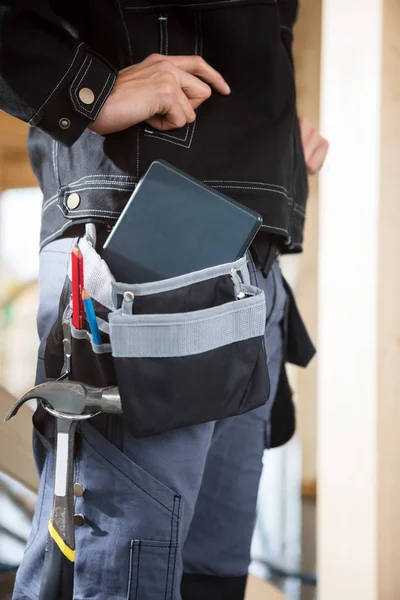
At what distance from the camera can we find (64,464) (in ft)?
1.77

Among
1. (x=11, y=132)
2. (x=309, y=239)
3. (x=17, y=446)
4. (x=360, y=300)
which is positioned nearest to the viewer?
(x=360, y=300)

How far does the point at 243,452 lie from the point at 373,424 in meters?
0.39

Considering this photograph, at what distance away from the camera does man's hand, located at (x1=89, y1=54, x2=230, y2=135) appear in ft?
1.87

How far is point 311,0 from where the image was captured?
6.60 feet

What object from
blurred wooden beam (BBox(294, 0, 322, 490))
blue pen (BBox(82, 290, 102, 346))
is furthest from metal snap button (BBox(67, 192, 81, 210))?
blurred wooden beam (BBox(294, 0, 322, 490))

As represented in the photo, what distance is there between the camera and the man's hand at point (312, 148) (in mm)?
867

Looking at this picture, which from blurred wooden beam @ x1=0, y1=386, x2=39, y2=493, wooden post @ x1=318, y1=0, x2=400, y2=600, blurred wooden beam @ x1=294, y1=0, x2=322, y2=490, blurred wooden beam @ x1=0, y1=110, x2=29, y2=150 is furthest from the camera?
blurred wooden beam @ x1=294, y1=0, x2=322, y2=490

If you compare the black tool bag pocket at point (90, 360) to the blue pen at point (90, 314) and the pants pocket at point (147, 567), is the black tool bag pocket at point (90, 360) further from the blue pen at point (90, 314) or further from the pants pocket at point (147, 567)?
the pants pocket at point (147, 567)

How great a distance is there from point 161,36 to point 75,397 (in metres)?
0.38

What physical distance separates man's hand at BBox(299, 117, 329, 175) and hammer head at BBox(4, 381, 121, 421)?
486 mm

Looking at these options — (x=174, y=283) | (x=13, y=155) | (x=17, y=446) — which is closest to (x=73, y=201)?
(x=174, y=283)

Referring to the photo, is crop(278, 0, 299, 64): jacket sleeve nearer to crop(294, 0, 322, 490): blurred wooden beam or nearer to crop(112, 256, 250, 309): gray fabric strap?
crop(112, 256, 250, 309): gray fabric strap

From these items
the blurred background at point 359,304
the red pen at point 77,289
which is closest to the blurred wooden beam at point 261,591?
the blurred background at point 359,304

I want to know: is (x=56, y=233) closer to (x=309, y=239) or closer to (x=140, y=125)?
(x=140, y=125)
